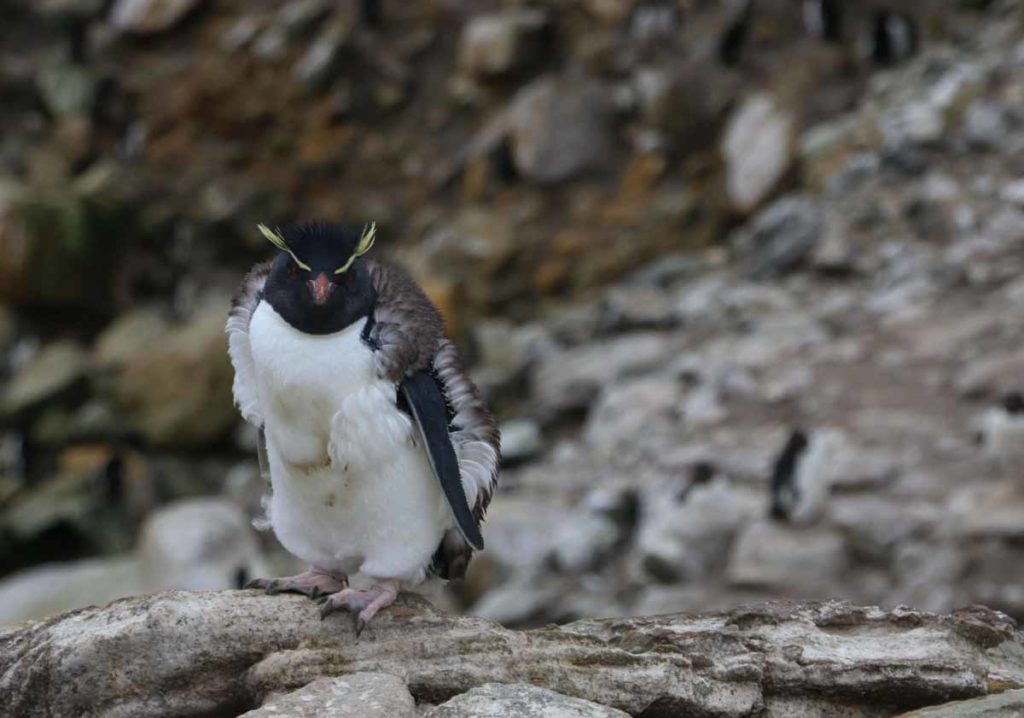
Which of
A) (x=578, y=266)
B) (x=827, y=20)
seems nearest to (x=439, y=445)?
(x=578, y=266)

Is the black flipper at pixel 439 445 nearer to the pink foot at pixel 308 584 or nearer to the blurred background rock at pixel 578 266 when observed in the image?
the pink foot at pixel 308 584

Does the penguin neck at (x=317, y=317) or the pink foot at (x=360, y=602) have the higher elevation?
the penguin neck at (x=317, y=317)

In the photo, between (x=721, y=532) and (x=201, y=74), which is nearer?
(x=721, y=532)

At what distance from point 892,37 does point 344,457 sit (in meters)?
12.6

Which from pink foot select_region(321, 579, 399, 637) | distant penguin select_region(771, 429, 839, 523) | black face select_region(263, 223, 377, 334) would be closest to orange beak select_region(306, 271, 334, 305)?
black face select_region(263, 223, 377, 334)

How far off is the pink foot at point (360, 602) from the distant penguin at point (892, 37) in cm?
1259

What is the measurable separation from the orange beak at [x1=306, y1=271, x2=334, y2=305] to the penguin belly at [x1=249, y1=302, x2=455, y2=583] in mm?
112

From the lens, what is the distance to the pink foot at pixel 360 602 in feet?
11.5

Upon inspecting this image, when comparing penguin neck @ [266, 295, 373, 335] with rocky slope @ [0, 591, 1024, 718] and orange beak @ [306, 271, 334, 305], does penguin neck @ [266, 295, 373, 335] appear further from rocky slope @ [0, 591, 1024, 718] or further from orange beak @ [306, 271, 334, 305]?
rocky slope @ [0, 591, 1024, 718]

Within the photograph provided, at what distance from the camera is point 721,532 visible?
324 inches

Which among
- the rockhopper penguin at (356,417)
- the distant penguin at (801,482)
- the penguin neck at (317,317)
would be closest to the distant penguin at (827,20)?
the distant penguin at (801,482)

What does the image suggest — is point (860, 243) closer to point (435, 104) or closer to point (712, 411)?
point (712, 411)

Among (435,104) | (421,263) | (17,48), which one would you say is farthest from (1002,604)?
(17,48)

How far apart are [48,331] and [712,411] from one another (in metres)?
9.46
